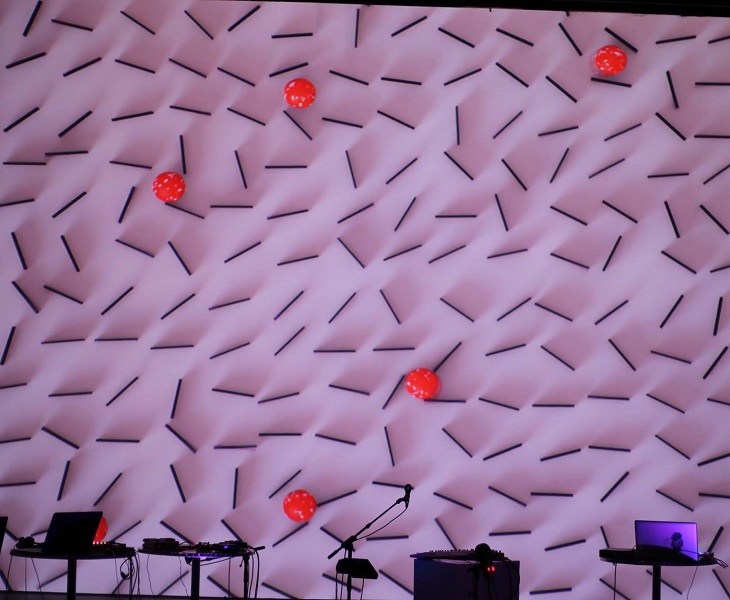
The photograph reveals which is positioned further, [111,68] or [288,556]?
[111,68]

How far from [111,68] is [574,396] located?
4.03 meters

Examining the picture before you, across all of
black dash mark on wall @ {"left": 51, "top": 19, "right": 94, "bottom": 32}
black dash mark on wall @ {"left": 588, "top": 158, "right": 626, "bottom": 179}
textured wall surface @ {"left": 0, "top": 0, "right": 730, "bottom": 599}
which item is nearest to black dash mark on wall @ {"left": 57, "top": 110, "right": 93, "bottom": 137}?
textured wall surface @ {"left": 0, "top": 0, "right": 730, "bottom": 599}

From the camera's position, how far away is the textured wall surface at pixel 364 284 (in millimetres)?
5668

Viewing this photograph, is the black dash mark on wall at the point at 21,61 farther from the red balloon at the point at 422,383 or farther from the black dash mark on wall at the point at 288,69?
the red balloon at the point at 422,383

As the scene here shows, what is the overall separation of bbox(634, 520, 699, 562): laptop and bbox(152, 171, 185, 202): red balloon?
3594 mm

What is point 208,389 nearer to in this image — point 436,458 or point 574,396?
point 436,458

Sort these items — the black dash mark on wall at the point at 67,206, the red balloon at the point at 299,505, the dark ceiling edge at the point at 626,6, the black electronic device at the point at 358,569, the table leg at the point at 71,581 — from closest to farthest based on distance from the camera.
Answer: the dark ceiling edge at the point at 626,6 < the black electronic device at the point at 358,569 < the table leg at the point at 71,581 < the red balloon at the point at 299,505 < the black dash mark on wall at the point at 67,206

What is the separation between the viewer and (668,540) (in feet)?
15.2

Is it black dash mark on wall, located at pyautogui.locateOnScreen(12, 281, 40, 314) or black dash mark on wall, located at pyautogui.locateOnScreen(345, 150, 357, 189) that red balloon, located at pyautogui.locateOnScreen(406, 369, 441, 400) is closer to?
black dash mark on wall, located at pyautogui.locateOnScreen(345, 150, 357, 189)

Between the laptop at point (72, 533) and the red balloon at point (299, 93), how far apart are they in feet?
9.83

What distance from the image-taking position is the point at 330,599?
5.61m

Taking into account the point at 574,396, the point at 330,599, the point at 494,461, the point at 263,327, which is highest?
the point at 263,327

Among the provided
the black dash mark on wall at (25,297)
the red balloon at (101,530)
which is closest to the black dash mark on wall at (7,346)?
the black dash mark on wall at (25,297)

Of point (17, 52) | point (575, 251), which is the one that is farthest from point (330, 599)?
point (17, 52)
